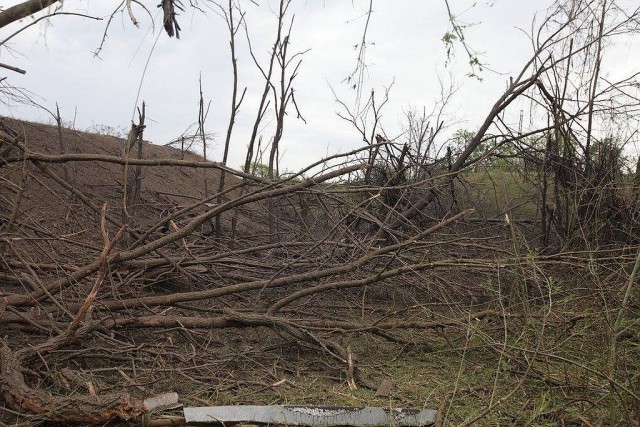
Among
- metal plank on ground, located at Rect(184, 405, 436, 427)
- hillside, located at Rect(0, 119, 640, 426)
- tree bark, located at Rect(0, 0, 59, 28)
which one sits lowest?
metal plank on ground, located at Rect(184, 405, 436, 427)

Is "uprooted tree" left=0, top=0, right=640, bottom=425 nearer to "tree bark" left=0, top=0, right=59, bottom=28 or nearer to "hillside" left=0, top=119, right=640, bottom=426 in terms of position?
"hillside" left=0, top=119, right=640, bottom=426

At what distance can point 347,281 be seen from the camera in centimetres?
442

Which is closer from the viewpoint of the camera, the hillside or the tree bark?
the hillside

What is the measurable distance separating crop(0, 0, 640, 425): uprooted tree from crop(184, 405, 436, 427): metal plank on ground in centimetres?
16

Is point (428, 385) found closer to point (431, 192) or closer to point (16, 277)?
point (16, 277)

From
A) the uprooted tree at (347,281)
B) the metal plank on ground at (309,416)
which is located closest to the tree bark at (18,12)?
the uprooted tree at (347,281)

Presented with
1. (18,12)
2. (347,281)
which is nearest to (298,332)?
(347,281)

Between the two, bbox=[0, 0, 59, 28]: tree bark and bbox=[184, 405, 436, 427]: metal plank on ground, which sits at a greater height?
bbox=[0, 0, 59, 28]: tree bark

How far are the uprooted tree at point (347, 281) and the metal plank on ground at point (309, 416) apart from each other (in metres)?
0.16

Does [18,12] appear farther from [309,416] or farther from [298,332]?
[309,416]

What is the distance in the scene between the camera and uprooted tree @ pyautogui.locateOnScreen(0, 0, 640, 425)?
326cm

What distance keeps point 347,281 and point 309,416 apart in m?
1.43

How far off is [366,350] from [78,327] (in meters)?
1.72

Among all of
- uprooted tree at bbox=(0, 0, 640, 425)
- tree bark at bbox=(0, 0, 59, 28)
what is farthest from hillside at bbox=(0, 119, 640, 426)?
tree bark at bbox=(0, 0, 59, 28)
